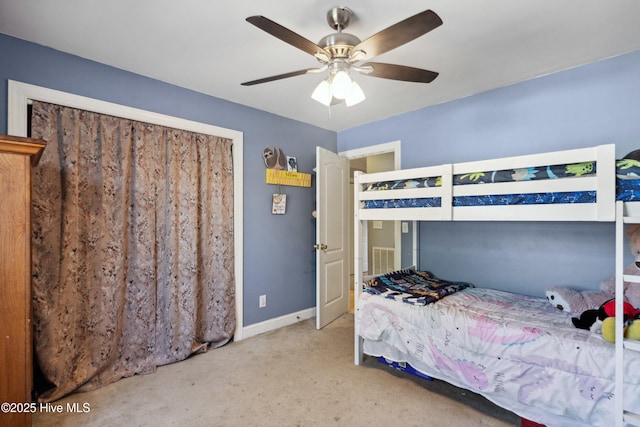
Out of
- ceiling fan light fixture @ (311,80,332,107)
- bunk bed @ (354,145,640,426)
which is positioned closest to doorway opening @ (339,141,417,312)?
bunk bed @ (354,145,640,426)

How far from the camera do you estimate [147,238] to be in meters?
2.39

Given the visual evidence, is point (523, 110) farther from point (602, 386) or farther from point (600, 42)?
point (602, 386)

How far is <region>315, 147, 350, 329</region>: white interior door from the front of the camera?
3.21 meters

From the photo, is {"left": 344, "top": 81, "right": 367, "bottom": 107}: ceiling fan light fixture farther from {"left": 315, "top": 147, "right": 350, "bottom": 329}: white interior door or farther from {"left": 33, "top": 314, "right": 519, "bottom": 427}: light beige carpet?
{"left": 33, "top": 314, "right": 519, "bottom": 427}: light beige carpet

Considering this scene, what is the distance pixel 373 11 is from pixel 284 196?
78.8 inches

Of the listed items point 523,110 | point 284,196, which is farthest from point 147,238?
point 523,110

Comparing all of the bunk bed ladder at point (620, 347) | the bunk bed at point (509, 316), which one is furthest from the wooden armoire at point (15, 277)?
the bunk bed ladder at point (620, 347)

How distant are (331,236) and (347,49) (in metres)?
2.18

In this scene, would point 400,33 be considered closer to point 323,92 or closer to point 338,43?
point 338,43

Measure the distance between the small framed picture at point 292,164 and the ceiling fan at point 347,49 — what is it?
160cm

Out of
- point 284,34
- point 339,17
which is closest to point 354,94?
point 339,17

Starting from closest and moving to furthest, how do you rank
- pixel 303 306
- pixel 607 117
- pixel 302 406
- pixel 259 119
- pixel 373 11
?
pixel 373 11, pixel 302 406, pixel 607 117, pixel 259 119, pixel 303 306

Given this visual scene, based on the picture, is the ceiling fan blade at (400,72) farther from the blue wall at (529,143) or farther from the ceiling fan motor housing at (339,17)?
the blue wall at (529,143)

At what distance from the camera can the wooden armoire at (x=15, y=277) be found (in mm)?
1242
